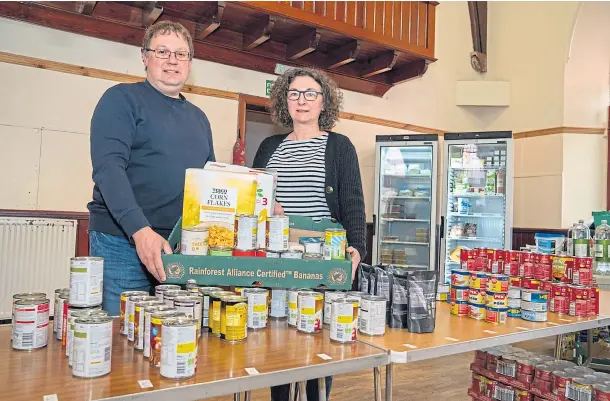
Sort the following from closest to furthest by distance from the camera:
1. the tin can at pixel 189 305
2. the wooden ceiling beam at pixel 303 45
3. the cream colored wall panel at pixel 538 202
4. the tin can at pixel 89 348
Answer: the tin can at pixel 89 348, the tin can at pixel 189 305, the wooden ceiling beam at pixel 303 45, the cream colored wall panel at pixel 538 202

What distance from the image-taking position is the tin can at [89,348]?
1090 millimetres

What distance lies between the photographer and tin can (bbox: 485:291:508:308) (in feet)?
6.04

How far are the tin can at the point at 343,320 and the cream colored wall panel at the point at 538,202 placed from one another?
17.1 feet

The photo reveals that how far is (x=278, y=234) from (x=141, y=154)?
534 millimetres

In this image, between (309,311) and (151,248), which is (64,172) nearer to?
(151,248)

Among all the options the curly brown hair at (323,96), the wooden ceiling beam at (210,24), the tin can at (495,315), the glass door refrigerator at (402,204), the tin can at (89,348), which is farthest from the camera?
the glass door refrigerator at (402,204)

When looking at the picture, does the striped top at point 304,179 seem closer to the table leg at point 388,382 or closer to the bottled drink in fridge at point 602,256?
the table leg at point 388,382

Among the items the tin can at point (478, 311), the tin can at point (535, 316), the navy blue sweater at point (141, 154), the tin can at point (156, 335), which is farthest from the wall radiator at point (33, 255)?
the tin can at point (535, 316)

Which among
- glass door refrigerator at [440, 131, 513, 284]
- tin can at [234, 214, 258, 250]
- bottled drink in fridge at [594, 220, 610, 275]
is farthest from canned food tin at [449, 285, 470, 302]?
glass door refrigerator at [440, 131, 513, 284]

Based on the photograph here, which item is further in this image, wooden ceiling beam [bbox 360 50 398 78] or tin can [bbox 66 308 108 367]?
wooden ceiling beam [bbox 360 50 398 78]

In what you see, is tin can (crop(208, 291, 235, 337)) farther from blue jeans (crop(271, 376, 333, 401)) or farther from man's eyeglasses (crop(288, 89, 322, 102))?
man's eyeglasses (crop(288, 89, 322, 102))

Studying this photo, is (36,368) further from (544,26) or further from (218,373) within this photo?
(544,26)

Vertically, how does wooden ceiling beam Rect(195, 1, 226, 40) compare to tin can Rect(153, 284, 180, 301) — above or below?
above

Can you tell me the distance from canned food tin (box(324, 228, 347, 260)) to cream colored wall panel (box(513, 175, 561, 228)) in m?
5.10
